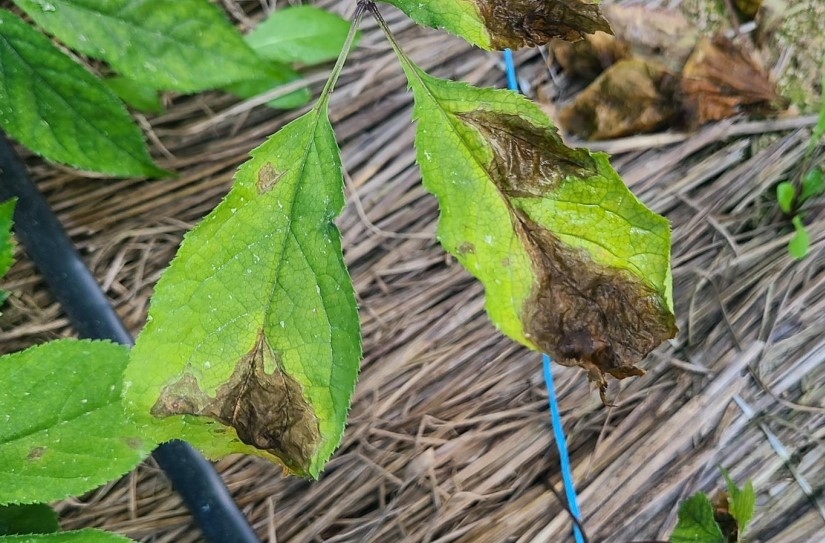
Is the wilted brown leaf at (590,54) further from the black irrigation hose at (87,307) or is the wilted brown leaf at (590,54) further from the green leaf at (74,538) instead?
the green leaf at (74,538)

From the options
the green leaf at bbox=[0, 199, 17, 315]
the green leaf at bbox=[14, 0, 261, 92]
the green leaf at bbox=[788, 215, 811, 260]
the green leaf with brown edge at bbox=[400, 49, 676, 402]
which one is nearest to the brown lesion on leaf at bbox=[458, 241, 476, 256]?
the green leaf with brown edge at bbox=[400, 49, 676, 402]

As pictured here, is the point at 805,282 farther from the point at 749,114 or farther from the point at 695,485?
the point at 695,485

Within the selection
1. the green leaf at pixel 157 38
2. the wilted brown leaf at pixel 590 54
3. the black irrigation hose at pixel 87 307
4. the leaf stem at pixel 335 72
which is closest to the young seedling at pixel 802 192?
the wilted brown leaf at pixel 590 54

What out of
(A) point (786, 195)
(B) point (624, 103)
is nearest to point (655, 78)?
(B) point (624, 103)

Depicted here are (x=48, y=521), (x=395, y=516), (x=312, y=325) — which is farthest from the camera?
(x=395, y=516)

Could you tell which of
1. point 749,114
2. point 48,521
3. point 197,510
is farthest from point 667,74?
point 48,521

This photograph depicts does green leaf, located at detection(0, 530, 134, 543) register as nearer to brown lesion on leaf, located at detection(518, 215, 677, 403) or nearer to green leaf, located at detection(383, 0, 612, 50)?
brown lesion on leaf, located at detection(518, 215, 677, 403)

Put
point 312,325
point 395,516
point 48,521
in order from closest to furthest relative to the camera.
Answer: point 312,325 < point 48,521 < point 395,516
